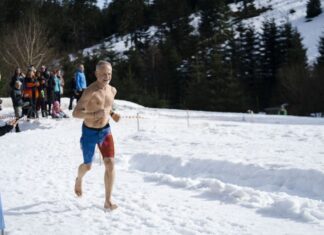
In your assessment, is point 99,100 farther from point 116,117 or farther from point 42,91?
point 42,91

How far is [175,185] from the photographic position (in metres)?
8.41

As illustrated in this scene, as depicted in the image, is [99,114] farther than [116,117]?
No

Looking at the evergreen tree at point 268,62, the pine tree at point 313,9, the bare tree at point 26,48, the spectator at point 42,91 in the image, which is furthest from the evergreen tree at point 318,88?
the spectator at point 42,91

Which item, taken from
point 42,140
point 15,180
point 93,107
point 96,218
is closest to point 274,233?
point 96,218

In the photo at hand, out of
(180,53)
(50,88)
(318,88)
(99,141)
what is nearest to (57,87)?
(50,88)

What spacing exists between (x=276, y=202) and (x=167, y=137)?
821cm

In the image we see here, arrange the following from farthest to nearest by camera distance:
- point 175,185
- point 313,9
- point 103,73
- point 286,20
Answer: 1. point 313,9
2. point 286,20
3. point 175,185
4. point 103,73

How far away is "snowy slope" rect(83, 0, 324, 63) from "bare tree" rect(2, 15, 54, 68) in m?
18.9

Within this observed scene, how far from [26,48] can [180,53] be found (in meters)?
27.6

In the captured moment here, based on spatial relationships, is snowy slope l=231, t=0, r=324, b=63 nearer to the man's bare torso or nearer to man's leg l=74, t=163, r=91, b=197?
man's leg l=74, t=163, r=91, b=197

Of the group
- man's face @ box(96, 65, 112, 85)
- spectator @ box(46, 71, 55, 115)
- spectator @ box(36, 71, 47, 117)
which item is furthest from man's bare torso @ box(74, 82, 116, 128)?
spectator @ box(46, 71, 55, 115)

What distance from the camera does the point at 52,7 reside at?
67.6 metres

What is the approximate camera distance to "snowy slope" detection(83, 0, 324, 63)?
206ft

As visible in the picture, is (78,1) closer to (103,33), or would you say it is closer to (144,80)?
(103,33)
